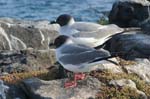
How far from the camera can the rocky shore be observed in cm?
1036

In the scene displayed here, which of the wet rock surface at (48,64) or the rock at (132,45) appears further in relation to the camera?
the rock at (132,45)

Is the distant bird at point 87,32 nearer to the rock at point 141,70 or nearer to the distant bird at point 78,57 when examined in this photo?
the rock at point 141,70

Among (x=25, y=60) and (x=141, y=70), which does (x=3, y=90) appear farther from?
(x=25, y=60)

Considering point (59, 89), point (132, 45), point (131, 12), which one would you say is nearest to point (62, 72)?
point (59, 89)

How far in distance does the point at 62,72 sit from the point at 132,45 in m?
2.89

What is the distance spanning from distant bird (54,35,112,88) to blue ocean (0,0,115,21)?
15.2 metres

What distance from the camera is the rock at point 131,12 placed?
17.9 metres

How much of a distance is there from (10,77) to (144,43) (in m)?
3.72

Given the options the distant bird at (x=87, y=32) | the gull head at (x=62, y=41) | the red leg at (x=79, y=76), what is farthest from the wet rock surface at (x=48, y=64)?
the gull head at (x=62, y=41)

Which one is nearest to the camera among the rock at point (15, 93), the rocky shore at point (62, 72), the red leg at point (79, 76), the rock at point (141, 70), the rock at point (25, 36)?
the rocky shore at point (62, 72)

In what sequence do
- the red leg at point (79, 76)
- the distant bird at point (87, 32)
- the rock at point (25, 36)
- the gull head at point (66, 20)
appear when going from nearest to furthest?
the red leg at point (79, 76)
the distant bird at point (87, 32)
the gull head at point (66, 20)
the rock at point (25, 36)

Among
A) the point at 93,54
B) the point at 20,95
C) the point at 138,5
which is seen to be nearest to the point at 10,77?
the point at 20,95

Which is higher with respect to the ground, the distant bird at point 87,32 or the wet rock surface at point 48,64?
the distant bird at point 87,32

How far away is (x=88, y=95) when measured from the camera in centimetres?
1020
